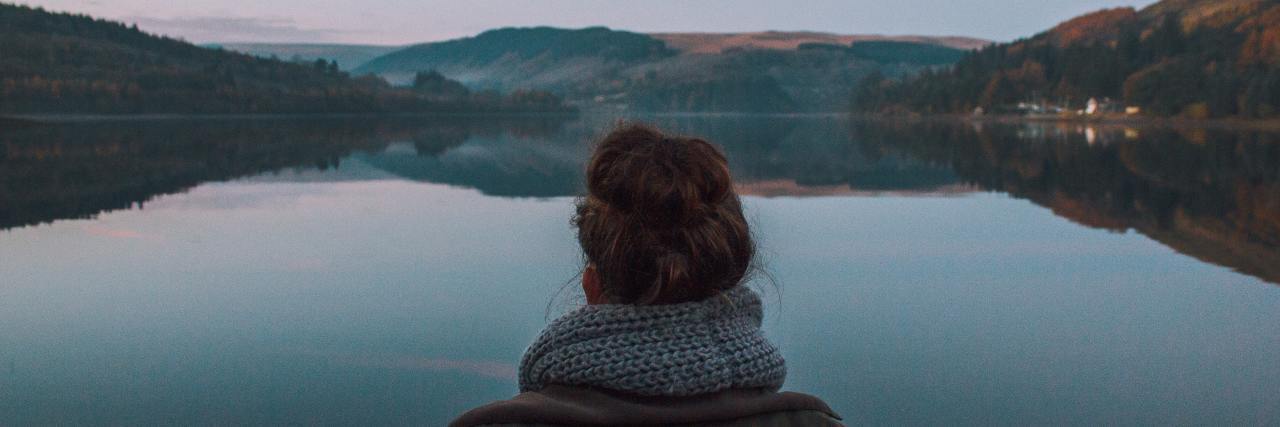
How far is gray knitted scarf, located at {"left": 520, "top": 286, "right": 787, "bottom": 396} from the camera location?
6.81 feet

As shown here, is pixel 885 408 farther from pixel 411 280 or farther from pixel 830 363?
pixel 411 280

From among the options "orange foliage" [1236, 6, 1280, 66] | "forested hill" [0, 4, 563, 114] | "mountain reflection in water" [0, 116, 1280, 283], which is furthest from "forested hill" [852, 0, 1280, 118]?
"forested hill" [0, 4, 563, 114]

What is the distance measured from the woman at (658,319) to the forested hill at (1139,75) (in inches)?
3421

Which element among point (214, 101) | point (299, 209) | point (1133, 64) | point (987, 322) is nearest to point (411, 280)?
point (987, 322)

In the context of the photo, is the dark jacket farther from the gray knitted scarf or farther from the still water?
the still water

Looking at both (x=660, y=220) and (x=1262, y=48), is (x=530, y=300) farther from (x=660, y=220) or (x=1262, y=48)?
(x=1262, y=48)

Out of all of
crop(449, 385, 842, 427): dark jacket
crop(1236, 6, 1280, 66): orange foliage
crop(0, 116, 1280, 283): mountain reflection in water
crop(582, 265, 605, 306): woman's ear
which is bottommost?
crop(0, 116, 1280, 283): mountain reflection in water

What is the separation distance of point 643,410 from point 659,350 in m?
0.11

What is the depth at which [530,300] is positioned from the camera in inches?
383

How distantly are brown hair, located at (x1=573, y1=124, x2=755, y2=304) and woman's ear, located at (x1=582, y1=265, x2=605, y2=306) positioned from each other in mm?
35

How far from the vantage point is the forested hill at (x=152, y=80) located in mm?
108125

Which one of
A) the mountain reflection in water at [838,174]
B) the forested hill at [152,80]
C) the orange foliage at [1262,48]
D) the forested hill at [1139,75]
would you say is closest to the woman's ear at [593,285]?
the mountain reflection in water at [838,174]

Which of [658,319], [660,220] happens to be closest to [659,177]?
[660,220]

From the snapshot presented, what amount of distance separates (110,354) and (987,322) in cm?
636
